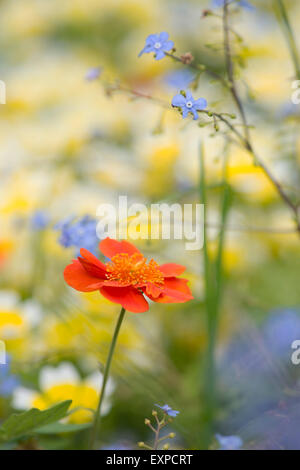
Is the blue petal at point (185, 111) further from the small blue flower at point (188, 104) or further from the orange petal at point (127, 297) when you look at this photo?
the orange petal at point (127, 297)

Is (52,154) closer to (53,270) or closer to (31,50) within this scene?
(53,270)

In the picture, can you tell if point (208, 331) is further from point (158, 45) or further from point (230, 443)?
point (158, 45)

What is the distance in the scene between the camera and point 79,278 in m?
0.33

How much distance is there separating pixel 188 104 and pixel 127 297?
13 centimetres

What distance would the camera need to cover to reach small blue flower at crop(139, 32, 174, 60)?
0.36 metres

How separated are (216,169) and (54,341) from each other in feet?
1.79

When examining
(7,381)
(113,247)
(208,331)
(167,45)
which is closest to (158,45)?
(167,45)

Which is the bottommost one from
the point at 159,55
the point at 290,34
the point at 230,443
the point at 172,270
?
the point at 230,443

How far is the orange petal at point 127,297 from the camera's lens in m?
0.31

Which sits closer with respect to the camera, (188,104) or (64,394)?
(188,104)

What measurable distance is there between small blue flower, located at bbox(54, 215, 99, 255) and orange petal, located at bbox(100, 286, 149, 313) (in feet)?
0.49

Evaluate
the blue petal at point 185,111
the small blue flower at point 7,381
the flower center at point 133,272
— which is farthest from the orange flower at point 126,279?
the small blue flower at point 7,381

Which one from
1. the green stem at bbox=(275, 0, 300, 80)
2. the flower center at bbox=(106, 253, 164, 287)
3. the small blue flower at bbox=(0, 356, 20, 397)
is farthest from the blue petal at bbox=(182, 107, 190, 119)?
the small blue flower at bbox=(0, 356, 20, 397)

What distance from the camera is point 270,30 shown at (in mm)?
1795
